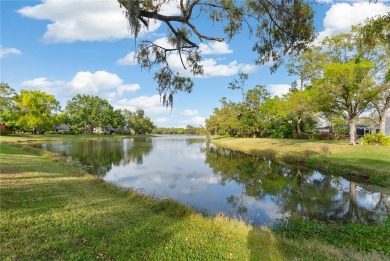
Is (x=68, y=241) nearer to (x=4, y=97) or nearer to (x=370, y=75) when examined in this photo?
(x=370, y=75)

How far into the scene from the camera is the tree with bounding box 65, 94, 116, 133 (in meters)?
89.9

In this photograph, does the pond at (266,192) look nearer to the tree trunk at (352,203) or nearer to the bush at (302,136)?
the tree trunk at (352,203)

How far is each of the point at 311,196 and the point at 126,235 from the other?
36.7 ft

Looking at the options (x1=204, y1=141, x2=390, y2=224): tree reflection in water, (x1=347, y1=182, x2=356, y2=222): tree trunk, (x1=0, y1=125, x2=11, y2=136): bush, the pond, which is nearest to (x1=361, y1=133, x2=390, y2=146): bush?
the pond

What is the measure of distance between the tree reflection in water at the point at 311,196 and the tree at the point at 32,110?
174 ft

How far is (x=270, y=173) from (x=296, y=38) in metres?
15.0

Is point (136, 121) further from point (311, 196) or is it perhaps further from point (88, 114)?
point (311, 196)

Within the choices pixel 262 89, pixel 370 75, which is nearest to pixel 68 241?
pixel 370 75

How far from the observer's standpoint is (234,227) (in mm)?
7109

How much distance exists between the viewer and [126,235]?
231 inches

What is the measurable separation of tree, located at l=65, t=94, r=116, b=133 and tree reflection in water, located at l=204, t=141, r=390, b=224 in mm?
81450

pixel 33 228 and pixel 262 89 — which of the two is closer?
pixel 33 228

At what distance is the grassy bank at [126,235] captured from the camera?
16.6 ft

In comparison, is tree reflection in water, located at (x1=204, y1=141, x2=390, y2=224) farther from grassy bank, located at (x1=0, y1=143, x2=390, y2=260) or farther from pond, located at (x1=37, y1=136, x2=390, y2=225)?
grassy bank, located at (x1=0, y1=143, x2=390, y2=260)
